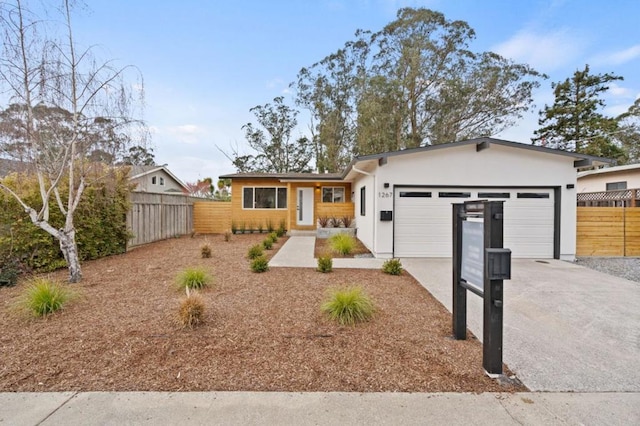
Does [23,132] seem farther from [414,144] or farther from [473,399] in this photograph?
[414,144]

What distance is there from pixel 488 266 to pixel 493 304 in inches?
13.2

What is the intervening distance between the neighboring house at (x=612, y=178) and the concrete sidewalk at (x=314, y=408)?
46.1 ft

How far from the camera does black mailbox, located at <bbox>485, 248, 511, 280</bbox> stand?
2592 mm

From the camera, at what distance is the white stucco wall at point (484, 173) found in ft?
27.3

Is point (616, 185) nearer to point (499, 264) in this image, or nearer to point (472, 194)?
point (472, 194)

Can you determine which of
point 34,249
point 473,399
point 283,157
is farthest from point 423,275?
point 283,157

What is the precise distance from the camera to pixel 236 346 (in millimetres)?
3162

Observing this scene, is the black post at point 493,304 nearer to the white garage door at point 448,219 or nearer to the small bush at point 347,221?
the white garage door at point 448,219

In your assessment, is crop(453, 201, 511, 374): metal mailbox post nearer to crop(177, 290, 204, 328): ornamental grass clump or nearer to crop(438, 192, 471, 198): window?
crop(177, 290, 204, 328): ornamental grass clump

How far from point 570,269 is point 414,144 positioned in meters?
13.7

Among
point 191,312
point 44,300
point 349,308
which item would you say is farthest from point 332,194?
point 44,300

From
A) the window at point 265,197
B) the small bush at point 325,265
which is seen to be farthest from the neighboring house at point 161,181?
the small bush at point 325,265

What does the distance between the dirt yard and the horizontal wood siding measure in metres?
10.1

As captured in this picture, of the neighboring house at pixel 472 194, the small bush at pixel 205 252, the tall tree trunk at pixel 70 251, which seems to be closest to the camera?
the tall tree trunk at pixel 70 251
